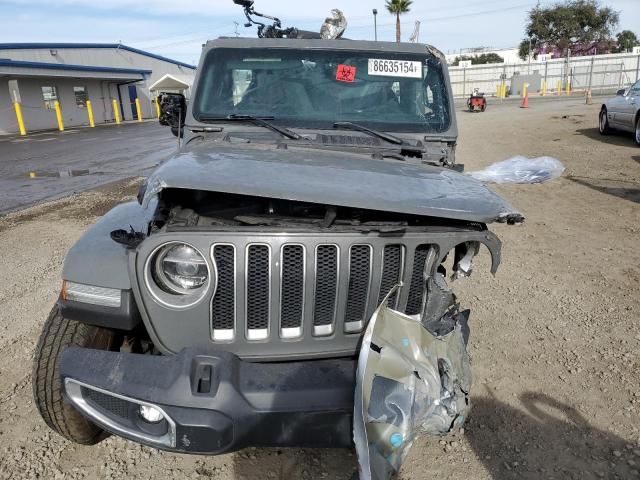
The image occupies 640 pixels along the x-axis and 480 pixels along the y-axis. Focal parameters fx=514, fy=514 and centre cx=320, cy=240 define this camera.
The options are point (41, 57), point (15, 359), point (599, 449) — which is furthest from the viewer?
point (41, 57)

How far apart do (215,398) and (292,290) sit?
49cm

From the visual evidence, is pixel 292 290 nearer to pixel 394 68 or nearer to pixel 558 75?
pixel 394 68

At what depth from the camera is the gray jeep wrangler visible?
188 cm

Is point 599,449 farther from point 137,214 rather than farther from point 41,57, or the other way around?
point 41,57

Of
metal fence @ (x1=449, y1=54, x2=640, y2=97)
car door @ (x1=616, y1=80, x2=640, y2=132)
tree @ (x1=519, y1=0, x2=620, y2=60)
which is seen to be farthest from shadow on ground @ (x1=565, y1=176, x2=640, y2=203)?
tree @ (x1=519, y1=0, x2=620, y2=60)

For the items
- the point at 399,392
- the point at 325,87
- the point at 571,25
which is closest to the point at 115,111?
the point at 325,87

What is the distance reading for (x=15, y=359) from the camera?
3543mm

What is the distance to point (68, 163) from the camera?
531 inches

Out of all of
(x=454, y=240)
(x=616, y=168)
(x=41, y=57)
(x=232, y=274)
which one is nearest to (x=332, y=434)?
(x=232, y=274)

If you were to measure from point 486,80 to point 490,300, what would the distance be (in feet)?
146

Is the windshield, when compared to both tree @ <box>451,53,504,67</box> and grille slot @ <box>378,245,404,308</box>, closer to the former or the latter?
grille slot @ <box>378,245,404,308</box>

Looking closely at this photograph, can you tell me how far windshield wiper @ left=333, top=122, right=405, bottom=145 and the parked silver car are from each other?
11111 mm

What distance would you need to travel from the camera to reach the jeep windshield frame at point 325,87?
347 centimetres

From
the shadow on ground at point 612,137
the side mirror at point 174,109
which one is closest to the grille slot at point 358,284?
the side mirror at point 174,109
